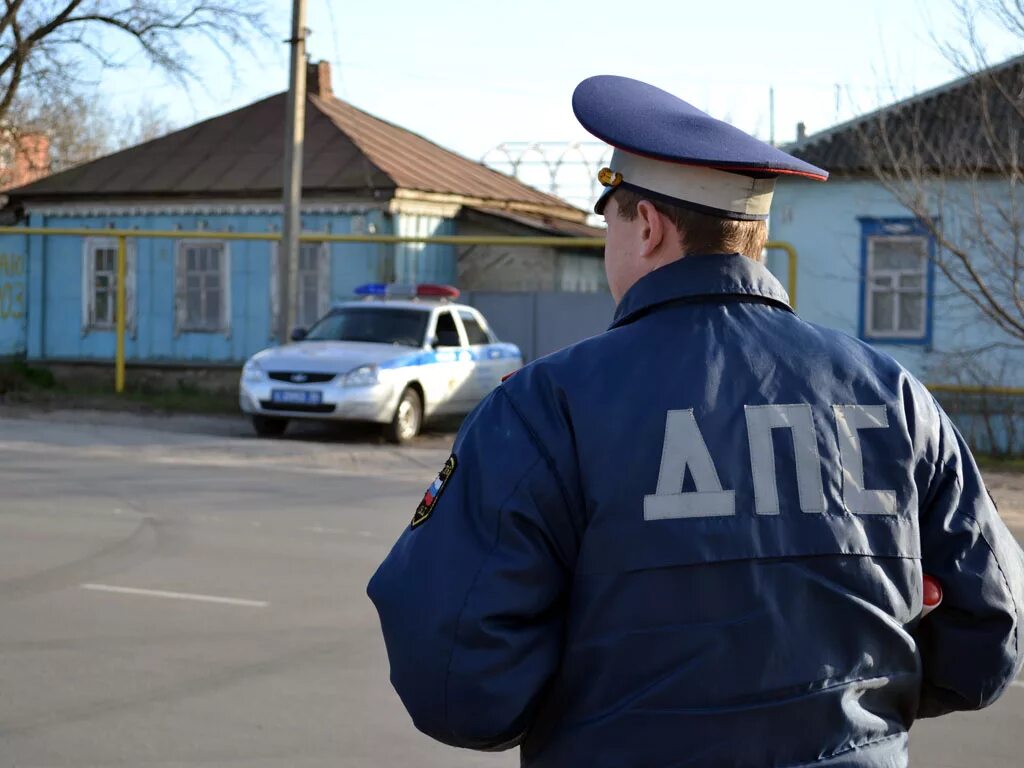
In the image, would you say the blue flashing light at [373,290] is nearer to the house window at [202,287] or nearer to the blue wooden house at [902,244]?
the blue wooden house at [902,244]

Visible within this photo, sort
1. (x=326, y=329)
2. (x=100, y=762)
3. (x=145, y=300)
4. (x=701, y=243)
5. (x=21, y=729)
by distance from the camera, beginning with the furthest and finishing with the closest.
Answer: (x=145, y=300) → (x=326, y=329) → (x=21, y=729) → (x=100, y=762) → (x=701, y=243)

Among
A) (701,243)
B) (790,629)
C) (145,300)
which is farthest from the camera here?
(145,300)

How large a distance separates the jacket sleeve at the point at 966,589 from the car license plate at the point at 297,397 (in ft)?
45.0

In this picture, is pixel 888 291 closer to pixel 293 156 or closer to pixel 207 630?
pixel 293 156

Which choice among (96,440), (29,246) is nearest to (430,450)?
(96,440)

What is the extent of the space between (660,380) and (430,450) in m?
13.9

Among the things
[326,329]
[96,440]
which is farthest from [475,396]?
[96,440]

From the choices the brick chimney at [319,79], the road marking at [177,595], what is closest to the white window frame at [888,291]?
the brick chimney at [319,79]

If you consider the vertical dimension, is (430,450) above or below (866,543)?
below

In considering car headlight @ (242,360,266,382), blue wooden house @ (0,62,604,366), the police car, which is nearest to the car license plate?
the police car

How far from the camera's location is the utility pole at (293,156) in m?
18.3

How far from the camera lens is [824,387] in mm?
1968

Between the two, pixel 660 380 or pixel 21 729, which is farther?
pixel 21 729

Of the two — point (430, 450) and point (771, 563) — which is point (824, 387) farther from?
point (430, 450)
